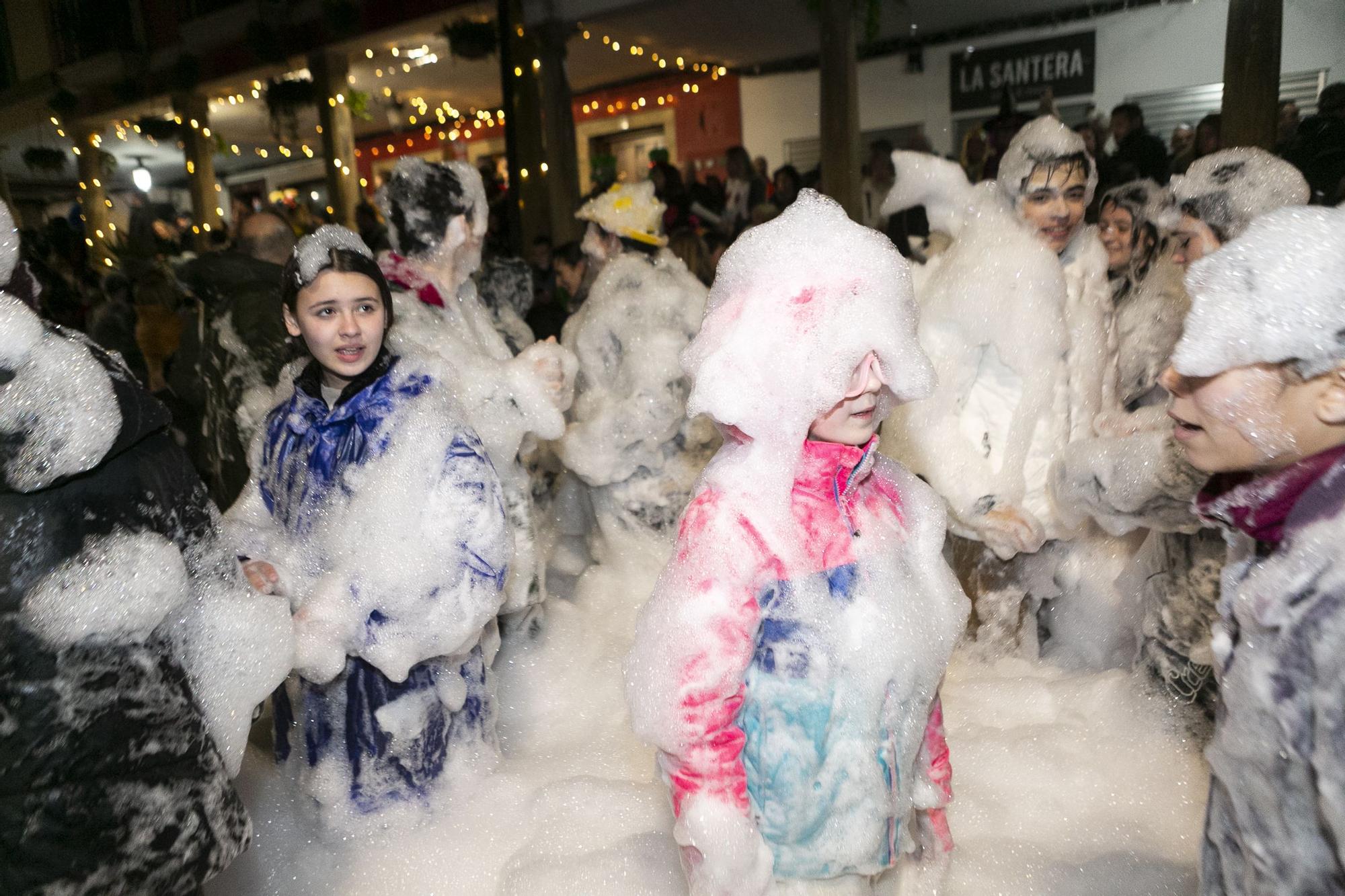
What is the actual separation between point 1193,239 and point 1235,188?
Answer: 20 cm

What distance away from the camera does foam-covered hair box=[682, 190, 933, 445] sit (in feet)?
4.50

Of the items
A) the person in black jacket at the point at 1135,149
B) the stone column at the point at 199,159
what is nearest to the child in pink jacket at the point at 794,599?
the person in black jacket at the point at 1135,149

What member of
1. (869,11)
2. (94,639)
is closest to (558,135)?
(869,11)

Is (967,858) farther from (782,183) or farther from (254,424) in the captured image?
(782,183)

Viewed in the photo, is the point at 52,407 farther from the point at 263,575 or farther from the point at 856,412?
the point at 856,412

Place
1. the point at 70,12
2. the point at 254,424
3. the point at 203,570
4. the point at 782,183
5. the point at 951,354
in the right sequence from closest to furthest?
the point at 203,570 → the point at 951,354 → the point at 254,424 → the point at 70,12 → the point at 782,183

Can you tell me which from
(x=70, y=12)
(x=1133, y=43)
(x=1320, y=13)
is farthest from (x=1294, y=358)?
(x=70, y=12)

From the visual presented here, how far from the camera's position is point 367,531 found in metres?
2.00

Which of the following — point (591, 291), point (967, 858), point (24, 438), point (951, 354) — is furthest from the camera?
point (591, 291)

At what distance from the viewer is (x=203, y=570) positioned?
1358 millimetres

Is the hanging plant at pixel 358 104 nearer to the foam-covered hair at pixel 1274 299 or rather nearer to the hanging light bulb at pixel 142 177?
the hanging light bulb at pixel 142 177

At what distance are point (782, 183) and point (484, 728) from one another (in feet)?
18.0

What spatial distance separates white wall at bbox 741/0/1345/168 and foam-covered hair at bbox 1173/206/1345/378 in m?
2.79

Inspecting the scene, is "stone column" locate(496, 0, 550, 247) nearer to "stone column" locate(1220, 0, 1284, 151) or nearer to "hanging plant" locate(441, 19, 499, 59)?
"hanging plant" locate(441, 19, 499, 59)
